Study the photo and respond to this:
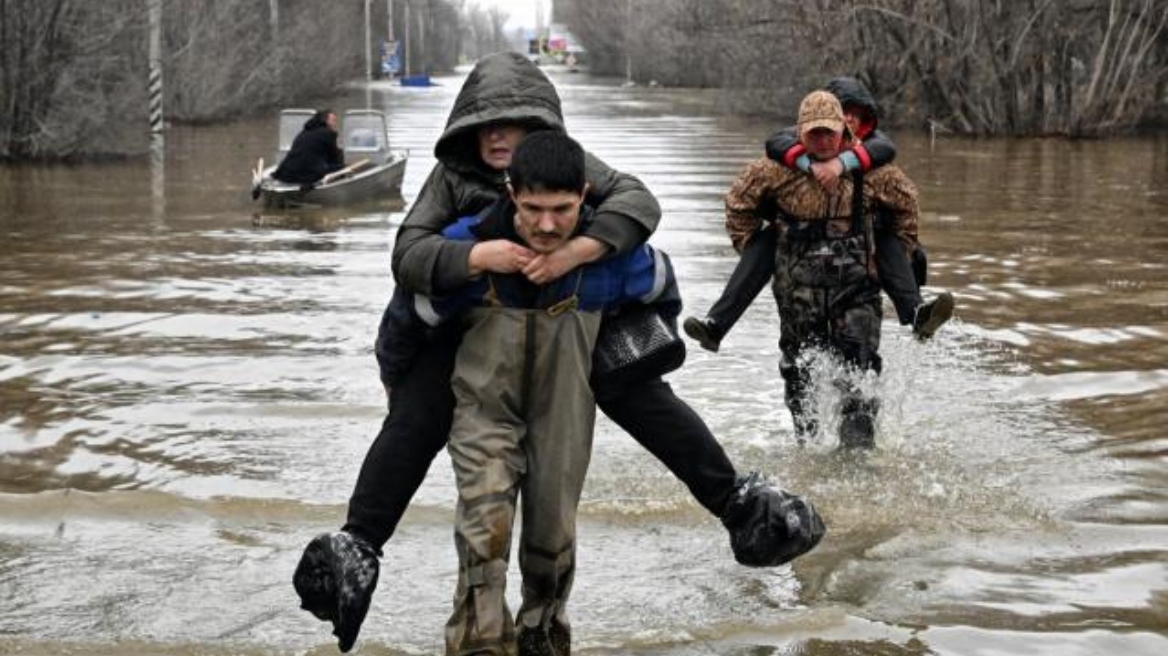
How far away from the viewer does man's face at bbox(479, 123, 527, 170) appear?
4.97 m

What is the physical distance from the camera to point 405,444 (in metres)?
4.93

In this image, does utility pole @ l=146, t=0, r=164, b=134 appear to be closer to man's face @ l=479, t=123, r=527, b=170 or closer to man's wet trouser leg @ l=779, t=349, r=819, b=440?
man's wet trouser leg @ l=779, t=349, r=819, b=440

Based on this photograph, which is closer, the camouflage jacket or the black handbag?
the black handbag

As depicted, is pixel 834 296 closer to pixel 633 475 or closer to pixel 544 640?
pixel 633 475

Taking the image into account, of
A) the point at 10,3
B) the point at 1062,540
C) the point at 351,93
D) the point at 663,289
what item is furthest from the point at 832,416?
the point at 351,93

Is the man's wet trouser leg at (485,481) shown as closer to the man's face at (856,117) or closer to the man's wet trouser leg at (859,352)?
the man's wet trouser leg at (859,352)

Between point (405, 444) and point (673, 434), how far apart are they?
823 millimetres

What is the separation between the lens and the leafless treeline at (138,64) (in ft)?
103

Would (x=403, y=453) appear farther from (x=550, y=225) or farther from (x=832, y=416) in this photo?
(x=832, y=416)

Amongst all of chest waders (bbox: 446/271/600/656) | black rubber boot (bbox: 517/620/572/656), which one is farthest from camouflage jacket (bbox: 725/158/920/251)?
black rubber boot (bbox: 517/620/572/656)

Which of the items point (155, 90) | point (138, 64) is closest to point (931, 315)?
point (155, 90)

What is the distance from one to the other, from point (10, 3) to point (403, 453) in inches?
1147

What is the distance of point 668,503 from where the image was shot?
291 inches

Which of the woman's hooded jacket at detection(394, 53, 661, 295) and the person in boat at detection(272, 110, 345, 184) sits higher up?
the woman's hooded jacket at detection(394, 53, 661, 295)
